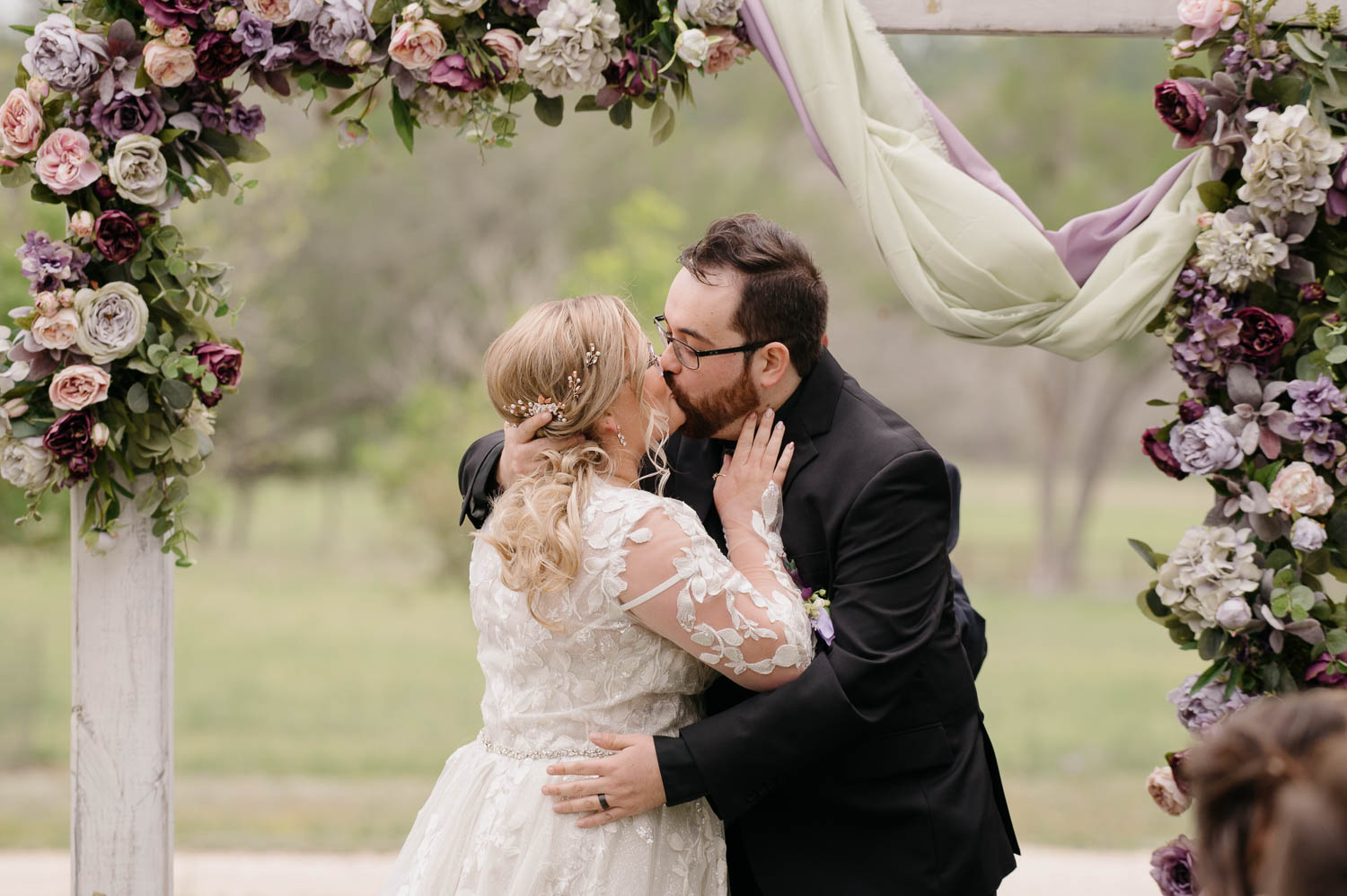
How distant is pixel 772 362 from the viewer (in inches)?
113

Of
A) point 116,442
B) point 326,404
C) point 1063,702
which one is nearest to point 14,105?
point 116,442

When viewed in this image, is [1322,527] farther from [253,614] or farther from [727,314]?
[253,614]

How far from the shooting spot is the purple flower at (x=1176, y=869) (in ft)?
10.4

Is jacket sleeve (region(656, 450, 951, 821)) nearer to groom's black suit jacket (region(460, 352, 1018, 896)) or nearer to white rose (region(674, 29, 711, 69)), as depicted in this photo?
groom's black suit jacket (region(460, 352, 1018, 896))

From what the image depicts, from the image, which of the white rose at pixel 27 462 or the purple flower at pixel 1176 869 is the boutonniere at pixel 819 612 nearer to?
the purple flower at pixel 1176 869

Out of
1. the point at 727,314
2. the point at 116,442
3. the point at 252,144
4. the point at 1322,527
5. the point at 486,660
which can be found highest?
the point at 252,144

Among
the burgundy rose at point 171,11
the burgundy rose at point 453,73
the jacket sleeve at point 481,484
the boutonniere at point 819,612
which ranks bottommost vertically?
the boutonniere at point 819,612

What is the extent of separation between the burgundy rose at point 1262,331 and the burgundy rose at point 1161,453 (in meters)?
0.32

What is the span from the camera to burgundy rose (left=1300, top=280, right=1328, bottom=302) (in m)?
3.03

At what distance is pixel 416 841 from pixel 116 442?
1244 mm

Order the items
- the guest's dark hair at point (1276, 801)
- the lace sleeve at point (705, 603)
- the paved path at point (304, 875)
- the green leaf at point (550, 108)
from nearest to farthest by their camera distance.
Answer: the guest's dark hair at point (1276, 801) < the lace sleeve at point (705, 603) < the green leaf at point (550, 108) < the paved path at point (304, 875)

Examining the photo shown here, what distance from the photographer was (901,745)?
2742 millimetres

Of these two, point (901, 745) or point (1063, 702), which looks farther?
point (1063, 702)

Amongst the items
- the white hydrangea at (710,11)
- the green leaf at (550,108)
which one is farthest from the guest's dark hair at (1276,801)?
the green leaf at (550,108)
